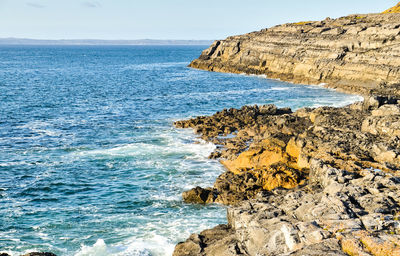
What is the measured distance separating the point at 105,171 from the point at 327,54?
222 ft

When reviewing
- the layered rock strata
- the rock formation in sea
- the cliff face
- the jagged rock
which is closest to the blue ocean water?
the layered rock strata

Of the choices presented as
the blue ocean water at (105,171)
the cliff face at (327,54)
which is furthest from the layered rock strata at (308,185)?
the cliff face at (327,54)

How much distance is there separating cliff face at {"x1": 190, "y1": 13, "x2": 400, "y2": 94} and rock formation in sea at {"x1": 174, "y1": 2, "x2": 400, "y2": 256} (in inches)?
88.7

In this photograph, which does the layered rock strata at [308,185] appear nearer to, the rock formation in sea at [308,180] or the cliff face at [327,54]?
the rock formation in sea at [308,180]

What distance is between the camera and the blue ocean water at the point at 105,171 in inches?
907

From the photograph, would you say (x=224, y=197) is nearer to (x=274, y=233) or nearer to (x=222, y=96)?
(x=274, y=233)

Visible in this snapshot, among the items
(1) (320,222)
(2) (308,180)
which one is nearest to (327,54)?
(2) (308,180)

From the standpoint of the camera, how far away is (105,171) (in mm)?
33656

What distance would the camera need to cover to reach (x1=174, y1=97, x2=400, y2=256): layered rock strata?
50.8 feet

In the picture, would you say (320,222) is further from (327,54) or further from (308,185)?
(327,54)

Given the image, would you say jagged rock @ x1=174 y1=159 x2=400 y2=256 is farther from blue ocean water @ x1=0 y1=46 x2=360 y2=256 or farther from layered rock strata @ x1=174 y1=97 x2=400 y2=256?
blue ocean water @ x1=0 y1=46 x2=360 y2=256

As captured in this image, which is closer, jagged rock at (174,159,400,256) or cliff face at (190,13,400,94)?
jagged rock at (174,159,400,256)

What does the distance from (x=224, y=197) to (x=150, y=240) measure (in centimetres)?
677

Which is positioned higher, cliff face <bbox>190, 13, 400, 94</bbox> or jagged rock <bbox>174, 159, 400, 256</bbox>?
→ cliff face <bbox>190, 13, 400, 94</bbox>
